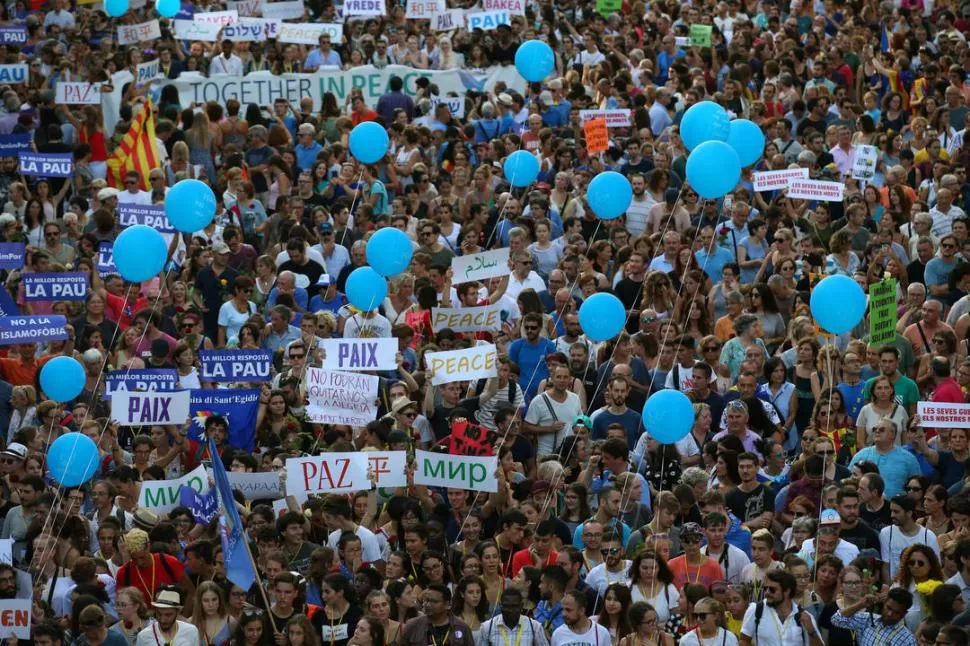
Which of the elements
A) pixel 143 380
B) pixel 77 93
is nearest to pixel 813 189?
pixel 143 380

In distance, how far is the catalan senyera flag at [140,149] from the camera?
68.1ft

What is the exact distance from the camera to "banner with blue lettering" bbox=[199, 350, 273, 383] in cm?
1570

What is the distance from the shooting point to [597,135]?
20000 millimetres

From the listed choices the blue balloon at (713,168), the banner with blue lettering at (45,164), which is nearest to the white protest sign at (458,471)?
the blue balloon at (713,168)

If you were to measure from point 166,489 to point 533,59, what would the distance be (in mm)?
7501

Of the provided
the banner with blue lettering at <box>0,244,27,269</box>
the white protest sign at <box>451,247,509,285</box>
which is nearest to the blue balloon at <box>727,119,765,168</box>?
the white protest sign at <box>451,247,509,285</box>

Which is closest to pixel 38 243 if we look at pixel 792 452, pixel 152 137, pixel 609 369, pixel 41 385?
pixel 152 137

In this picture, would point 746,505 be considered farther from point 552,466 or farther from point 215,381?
point 215,381

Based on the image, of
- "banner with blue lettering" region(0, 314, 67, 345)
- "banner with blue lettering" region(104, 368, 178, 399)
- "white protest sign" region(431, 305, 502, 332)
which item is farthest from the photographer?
"white protest sign" region(431, 305, 502, 332)

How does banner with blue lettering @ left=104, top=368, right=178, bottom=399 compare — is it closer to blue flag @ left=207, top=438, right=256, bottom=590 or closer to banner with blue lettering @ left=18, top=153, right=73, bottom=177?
blue flag @ left=207, top=438, right=256, bottom=590

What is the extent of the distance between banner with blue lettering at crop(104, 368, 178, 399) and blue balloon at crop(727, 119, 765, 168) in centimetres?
488

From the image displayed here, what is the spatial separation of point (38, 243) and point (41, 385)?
4171 millimetres

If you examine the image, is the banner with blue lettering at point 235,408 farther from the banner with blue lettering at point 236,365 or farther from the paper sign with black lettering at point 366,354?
the paper sign with black lettering at point 366,354

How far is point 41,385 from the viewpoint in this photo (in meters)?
15.7
